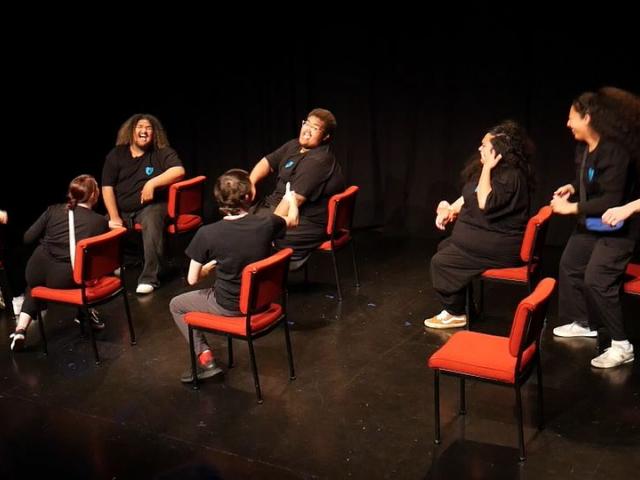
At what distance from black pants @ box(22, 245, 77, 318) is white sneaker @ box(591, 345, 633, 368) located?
292cm

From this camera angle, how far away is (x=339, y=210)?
5.41m

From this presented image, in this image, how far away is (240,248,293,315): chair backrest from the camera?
391cm

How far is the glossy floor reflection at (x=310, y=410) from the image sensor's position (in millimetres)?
3553

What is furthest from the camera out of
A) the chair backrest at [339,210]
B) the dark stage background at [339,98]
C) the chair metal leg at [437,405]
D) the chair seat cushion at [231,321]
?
the dark stage background at [339,98]

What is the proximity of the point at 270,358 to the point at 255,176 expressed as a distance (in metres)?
1.74

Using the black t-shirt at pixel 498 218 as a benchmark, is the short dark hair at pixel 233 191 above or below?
above

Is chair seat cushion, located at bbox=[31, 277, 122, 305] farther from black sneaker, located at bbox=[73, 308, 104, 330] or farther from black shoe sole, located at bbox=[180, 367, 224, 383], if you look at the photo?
black shoe sole, located at bbox=[180, 367, 224, 383]

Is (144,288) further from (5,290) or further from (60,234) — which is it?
(60,234)

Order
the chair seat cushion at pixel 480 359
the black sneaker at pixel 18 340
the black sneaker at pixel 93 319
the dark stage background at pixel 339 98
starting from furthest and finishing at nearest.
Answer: the dark stage background at pixel 339 98, the black sneaker at pixel 93 319, the black sneaker at pixel 18 340, the chair seat cushion at pixel 480 359

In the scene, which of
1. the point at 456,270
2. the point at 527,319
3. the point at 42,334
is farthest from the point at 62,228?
the point at 527,319

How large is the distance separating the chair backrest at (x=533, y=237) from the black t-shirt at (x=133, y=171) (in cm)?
269

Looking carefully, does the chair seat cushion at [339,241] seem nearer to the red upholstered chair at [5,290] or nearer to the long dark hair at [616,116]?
the long dark hair at [616,116]

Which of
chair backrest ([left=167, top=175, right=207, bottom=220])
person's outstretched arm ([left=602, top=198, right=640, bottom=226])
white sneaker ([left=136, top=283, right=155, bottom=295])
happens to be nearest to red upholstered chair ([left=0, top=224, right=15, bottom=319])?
white sneaker ([left=136, top=283, right=155, bottom=295])

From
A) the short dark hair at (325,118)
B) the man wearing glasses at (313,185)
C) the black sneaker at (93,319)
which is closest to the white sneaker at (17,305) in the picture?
the black sneaker at (93,319)
